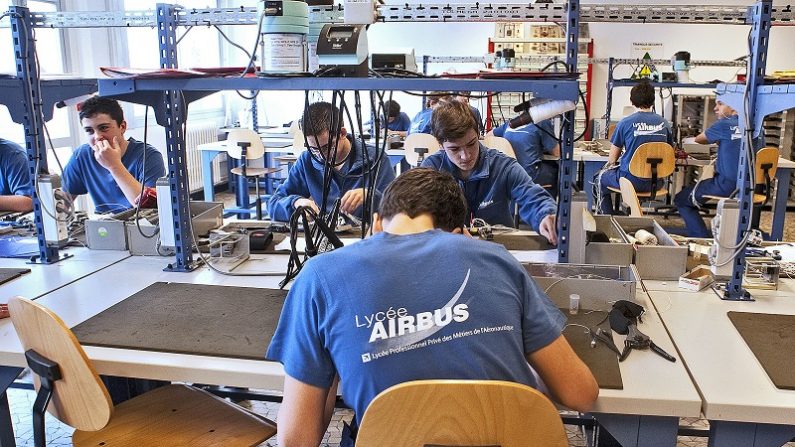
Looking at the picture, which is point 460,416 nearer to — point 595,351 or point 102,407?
point 595,351

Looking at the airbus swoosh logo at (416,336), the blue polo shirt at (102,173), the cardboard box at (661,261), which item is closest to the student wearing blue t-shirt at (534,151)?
the blue polo shirt at (102,173)

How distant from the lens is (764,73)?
5.66 ft

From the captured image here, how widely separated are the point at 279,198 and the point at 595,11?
5.22 feet

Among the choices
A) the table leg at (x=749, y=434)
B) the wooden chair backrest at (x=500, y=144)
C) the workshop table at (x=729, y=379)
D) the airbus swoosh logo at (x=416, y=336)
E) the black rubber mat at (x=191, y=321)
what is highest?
the wooden chair backrest at (x=500, y=144)

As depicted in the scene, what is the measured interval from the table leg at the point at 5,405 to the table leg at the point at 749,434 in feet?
5.27

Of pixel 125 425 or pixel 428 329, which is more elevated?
pixel 428 329

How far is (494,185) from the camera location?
268 cm

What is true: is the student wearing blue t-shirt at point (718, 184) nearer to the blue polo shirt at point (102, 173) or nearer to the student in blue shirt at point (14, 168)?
the blue polo shirt at point (102, 173)

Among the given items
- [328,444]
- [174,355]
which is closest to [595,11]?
[174,355]

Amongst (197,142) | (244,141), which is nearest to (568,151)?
(244,141)

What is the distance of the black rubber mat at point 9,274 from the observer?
204cm

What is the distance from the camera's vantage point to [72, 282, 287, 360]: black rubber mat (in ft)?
5.03

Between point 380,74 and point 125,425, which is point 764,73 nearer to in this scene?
point 380,74

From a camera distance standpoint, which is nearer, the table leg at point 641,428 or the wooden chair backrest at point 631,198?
the table leg at point 641,428
